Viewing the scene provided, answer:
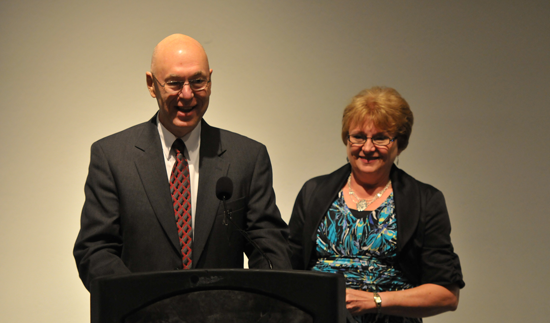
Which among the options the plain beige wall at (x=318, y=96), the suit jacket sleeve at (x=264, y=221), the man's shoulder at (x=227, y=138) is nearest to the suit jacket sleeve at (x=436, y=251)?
the suit jacket sleeve at (x=264, y=221)

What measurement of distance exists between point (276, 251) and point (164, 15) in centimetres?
184

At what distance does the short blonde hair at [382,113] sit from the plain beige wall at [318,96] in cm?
104

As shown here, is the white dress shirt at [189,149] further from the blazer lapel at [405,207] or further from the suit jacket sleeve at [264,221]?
the blazer lapel at [405,207]

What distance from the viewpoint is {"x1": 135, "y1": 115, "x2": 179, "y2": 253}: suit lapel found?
5.36 ft

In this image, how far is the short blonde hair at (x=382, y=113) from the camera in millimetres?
2020

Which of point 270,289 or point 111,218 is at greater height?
point 111,218

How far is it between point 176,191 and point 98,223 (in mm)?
240

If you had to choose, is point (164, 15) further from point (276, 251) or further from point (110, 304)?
point (110, 304)

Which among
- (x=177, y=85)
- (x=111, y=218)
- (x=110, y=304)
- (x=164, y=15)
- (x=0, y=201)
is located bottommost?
(x=110, y=304)

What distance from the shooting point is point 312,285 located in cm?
100

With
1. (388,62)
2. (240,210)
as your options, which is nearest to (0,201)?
(240,210)

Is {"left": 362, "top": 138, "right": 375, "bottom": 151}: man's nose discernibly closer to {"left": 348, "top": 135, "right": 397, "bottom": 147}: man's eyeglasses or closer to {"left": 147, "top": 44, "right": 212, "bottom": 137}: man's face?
{"left": 348, "top": 135, "right": 397, "bottom": 147}: man's eyeglasses

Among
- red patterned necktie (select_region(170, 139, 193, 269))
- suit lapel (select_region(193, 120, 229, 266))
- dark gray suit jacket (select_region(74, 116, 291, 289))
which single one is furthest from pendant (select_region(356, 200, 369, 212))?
red patterned necktie (select_region(170, 139, 193, 269))

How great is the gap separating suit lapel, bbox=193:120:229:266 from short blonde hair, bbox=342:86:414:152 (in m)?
0.53
